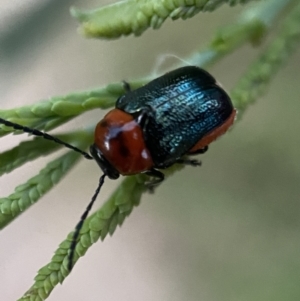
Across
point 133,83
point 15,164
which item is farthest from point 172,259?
point 15,164

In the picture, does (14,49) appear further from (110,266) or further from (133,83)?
(133,83)

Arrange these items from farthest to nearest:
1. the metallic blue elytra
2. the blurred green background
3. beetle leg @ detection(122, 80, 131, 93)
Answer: the blurred green background, the metallic blue elytra, beetle leg @ detection(122, 80, 131, 93)

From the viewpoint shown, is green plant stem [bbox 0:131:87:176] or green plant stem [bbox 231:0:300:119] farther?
green plant stem [bbox 231:0:300:119]

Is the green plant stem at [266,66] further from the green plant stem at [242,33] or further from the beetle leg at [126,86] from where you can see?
the beetle leg at [126,86]

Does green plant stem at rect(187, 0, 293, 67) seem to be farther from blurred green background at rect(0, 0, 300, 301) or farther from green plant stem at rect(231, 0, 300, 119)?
blurred green background at rect(0, 0, 300, 301)

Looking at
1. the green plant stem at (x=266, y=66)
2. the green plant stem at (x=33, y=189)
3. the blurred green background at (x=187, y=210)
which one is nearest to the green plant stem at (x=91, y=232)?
the green plant stem at (x=33, y=189)

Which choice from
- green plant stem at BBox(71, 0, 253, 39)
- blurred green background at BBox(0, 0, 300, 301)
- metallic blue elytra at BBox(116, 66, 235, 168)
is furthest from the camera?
blurred green background at BBox(0, 0, 300, 301)

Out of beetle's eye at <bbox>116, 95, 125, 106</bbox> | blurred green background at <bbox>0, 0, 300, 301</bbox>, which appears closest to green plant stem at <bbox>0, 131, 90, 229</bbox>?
beetle's eye at <bbox>116, 95, 125, 106</bbox>

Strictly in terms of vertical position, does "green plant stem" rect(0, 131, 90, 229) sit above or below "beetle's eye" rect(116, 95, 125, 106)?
below

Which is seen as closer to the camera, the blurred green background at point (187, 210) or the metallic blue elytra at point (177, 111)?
the metallic blue elytra at point (177, 111)
